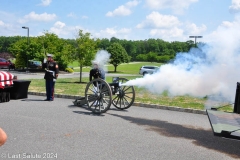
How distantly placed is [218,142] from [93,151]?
2.71 metres

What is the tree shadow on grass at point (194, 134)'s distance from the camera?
5609 millimetres

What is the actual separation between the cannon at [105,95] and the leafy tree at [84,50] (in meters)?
10.6

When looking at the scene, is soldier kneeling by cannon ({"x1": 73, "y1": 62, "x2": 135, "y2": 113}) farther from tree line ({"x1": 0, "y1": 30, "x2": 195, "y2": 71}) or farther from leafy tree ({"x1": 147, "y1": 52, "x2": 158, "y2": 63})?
leafy tree ({"x1": 147, "y1": 52, "x2": 158, "y2": 63})

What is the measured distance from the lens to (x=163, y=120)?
26.2ft

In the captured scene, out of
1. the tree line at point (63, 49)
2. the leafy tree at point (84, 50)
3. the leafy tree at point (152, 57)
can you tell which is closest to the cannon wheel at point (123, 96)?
the tree line at point (63, 49)

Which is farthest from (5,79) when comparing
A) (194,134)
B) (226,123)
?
(226,123)

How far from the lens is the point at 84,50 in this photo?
1998cm

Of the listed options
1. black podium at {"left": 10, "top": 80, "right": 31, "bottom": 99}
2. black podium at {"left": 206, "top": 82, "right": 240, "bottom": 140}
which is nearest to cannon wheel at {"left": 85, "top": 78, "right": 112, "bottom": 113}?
black podium at {"left": 10, "top": 80, "right": 31, "bottom": 99}

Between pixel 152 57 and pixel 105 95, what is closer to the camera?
pixel 105 95

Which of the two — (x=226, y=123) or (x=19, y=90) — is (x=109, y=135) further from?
(x=19, y=90)

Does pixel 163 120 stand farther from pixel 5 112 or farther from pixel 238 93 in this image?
pixel 5 112

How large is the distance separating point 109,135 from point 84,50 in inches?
562

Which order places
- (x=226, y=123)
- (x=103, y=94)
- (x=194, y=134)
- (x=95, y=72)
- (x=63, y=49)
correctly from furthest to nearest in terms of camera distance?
(x=63, y=49) < (x=95, y=72) < (x=103, y=94) < (x=194, y=134) < (x=226, y=123)

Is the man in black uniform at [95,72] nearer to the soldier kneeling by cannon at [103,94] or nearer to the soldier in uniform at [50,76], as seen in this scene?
the soldier kneeling by cannon at [103,94]
